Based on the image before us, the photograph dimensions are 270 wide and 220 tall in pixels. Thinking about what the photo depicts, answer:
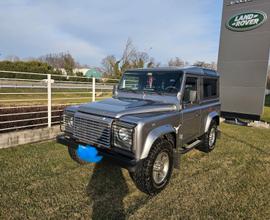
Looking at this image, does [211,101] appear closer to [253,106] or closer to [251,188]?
[251,188]

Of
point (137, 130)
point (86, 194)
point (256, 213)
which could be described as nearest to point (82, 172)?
point (86, 194)

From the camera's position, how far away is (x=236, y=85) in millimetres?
9445

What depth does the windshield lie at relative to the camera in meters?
4.05

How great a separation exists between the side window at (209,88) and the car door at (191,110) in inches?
17.5

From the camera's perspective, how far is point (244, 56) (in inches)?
359

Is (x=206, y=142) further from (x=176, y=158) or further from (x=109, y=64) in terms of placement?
(x=109, y=64)

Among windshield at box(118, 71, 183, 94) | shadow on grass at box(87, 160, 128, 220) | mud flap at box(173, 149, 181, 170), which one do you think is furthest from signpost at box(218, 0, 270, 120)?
shadow on grass at box(87, 160, 128, 220)

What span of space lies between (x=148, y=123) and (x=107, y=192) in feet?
4.30

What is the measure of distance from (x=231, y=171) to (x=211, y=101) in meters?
1.76

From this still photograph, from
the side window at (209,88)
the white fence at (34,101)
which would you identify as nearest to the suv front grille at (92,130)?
the white fence at (34,101)

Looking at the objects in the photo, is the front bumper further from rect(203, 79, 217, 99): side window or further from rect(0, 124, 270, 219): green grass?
rect(203, 79, 217, 99): side window

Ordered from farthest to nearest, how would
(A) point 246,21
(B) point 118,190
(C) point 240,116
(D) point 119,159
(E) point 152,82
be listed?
(C) point 240,116
(A) point 246,21
(E) point 152,82
(B) point 118,190
(D) point 119,159

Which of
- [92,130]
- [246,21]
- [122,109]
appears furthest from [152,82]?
[246,21]

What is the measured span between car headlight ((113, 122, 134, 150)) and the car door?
4.86 feet
